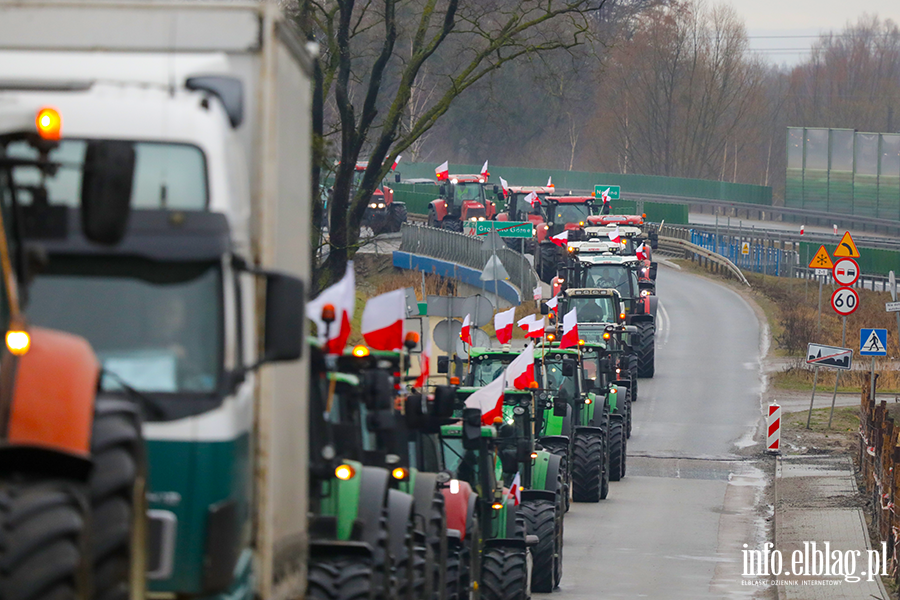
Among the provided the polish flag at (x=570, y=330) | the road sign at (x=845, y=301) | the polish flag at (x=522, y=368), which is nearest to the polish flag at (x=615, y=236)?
the road sign at (x=845, y=301)

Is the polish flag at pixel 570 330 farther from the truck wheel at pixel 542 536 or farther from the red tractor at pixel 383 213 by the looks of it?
the red tractor at pixel 383 213

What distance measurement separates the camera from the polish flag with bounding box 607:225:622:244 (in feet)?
135

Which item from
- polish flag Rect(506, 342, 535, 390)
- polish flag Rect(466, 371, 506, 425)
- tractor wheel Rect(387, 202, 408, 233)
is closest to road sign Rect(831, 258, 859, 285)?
polish flag Rect(506, 342, 535, 390)

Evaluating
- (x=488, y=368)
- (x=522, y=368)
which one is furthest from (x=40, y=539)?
(x=488, y=368)

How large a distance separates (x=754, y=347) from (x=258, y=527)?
37491 millimetres

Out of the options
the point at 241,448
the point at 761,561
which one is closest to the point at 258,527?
the point at 241,448

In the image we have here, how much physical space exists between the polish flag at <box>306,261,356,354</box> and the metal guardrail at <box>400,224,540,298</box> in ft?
116

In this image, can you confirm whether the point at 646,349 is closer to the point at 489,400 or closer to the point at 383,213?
the point at 383,213

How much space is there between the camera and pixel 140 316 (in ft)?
18.1

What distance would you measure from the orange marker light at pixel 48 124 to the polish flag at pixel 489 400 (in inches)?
378

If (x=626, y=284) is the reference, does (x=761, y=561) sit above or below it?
below

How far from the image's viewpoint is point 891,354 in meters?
39.9

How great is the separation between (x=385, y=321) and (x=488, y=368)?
10.9 m

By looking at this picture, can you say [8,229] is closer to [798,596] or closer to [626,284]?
[798,596]
